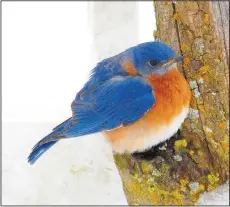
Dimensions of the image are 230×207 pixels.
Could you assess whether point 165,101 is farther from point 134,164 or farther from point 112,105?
point 134,164

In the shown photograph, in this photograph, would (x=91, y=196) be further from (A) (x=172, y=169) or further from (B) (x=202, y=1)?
(B) (x=202, y=1)

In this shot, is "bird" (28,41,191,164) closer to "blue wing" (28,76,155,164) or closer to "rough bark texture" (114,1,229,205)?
"blue wing" (28,76,155,164)

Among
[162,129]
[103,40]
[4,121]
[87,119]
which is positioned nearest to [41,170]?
[4,121]

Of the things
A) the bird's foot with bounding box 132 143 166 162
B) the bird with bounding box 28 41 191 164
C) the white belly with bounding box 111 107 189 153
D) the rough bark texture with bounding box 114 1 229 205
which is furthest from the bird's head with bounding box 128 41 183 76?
the bird's foot with bounding box 132 143 166 162

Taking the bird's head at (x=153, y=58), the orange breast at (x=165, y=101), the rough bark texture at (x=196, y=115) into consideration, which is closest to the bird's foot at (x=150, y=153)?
the rough bark texture at (x=196, y=115)

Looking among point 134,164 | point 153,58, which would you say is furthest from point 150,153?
point 153,58

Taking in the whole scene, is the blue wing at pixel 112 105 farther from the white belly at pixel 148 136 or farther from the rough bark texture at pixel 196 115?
the rough bark texture at pixel 196 115
